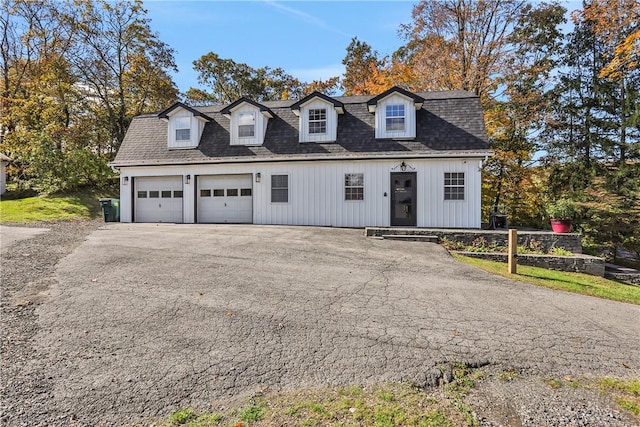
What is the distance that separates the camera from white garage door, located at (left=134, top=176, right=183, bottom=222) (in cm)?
1550

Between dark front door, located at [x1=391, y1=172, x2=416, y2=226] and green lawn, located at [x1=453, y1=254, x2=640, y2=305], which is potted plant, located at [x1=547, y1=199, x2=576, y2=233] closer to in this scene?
green lawn, located at [x1=453, y1=254, x2=640, y2=305]

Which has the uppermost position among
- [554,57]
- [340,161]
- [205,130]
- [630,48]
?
[554,57]

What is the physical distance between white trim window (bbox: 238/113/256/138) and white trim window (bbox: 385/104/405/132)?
5699 mm

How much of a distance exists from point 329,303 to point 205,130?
1305 centimetres

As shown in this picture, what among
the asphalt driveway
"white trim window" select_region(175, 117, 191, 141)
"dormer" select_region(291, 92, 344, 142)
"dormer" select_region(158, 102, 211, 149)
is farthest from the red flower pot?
"white trim window" select_region(175, 117, 191, 141)

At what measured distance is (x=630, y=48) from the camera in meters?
13.4

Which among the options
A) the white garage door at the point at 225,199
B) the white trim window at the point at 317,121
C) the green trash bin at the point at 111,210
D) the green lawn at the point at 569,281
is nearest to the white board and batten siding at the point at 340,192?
the white garage door at the point at 225,199

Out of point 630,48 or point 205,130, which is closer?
point 630,48

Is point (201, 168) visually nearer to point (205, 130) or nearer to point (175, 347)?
point (205, 130)

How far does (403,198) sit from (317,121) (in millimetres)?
4815

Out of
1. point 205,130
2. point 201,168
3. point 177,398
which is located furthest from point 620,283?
point 205,130

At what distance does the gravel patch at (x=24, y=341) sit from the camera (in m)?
2.75

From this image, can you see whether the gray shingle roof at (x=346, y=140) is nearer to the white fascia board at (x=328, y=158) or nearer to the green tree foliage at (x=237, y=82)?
the white fascia board at (x=328, y=158)

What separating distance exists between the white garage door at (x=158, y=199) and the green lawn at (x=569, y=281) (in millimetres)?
12063
